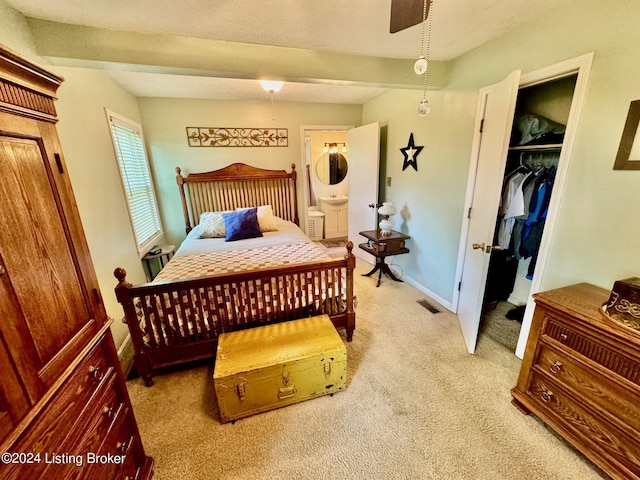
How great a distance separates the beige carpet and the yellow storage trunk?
9 centimetres

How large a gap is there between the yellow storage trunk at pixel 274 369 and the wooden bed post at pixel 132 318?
1.84 ft

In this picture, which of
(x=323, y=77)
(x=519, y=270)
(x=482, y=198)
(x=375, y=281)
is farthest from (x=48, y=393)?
(x=519, y=270)

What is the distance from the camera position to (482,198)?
2.02 m

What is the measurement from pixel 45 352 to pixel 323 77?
89.3 inches

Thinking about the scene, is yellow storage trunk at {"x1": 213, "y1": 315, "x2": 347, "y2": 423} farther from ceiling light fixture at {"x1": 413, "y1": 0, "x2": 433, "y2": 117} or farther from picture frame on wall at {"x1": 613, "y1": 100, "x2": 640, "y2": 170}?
picture frame on wall at {"x1": 613, "y1": 100, "x2": 640, "y2": 170}

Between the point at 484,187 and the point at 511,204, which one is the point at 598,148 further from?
the point at 511,204

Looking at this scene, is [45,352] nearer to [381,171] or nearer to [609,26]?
[609,26]

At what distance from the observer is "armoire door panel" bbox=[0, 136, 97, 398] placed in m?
0.69

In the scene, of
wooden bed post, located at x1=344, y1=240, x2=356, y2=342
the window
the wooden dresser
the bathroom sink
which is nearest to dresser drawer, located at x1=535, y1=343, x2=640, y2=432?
the wooden dresser

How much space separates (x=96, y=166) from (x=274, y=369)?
7.37ft

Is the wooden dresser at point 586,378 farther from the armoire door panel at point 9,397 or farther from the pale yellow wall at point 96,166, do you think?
the pale yellow wall at point 96,166

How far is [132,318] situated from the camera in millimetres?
1721

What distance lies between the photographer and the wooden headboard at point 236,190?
3654 mm

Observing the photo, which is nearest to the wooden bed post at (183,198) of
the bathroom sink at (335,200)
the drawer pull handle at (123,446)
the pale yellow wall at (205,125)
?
the pale yellow wall at (205,125)
